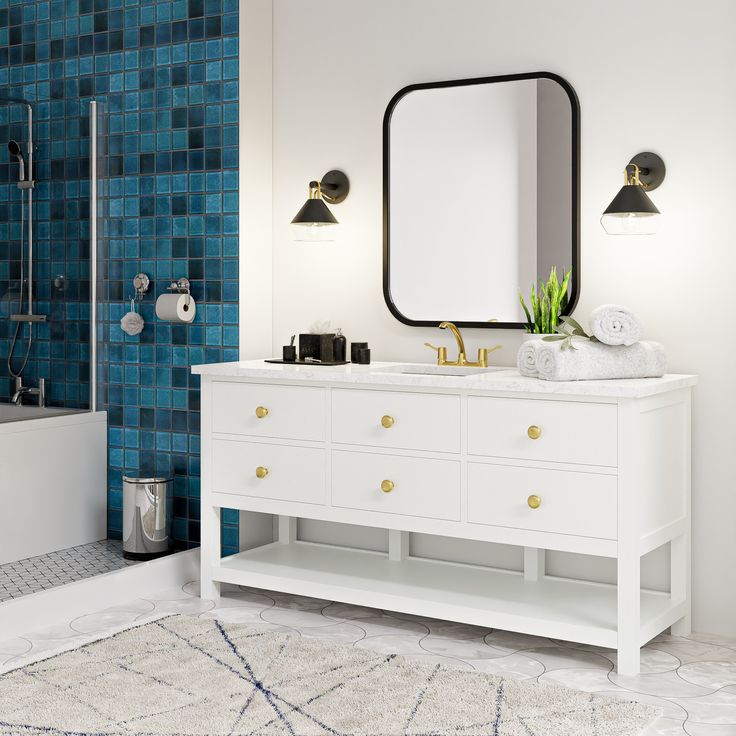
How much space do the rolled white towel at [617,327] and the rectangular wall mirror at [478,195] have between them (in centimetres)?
38

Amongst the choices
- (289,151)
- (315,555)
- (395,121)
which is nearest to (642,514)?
(315,555)

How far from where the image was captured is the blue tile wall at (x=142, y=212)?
3672 millimetres

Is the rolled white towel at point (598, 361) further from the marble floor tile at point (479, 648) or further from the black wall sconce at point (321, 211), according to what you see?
the black wall sconce at point (321, 211)

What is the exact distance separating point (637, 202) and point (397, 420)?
94 cm

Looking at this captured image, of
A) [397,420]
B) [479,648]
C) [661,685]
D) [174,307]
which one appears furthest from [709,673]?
[174,307]

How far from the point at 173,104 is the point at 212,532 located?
1.59m

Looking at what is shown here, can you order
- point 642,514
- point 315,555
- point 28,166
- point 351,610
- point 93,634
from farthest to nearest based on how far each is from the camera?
point 28,166 < point 315,555 < point 351,610 < point 93,634 < point 642,514

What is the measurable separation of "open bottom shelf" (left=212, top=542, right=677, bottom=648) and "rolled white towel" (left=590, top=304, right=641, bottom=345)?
776 millimetres

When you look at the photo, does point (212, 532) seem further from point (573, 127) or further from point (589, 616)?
point (573, 127)

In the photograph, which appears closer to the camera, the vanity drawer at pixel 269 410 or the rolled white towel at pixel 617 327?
the rolled white towel at pixel 617 327

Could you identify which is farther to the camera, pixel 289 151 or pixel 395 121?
pixel 289 151

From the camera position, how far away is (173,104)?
3744 mm

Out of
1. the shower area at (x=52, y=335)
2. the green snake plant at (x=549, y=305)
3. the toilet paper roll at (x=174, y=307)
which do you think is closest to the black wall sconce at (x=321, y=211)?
the toilet paper roll at (x=174, y=307)

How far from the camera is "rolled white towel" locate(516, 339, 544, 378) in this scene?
9.23 ft
